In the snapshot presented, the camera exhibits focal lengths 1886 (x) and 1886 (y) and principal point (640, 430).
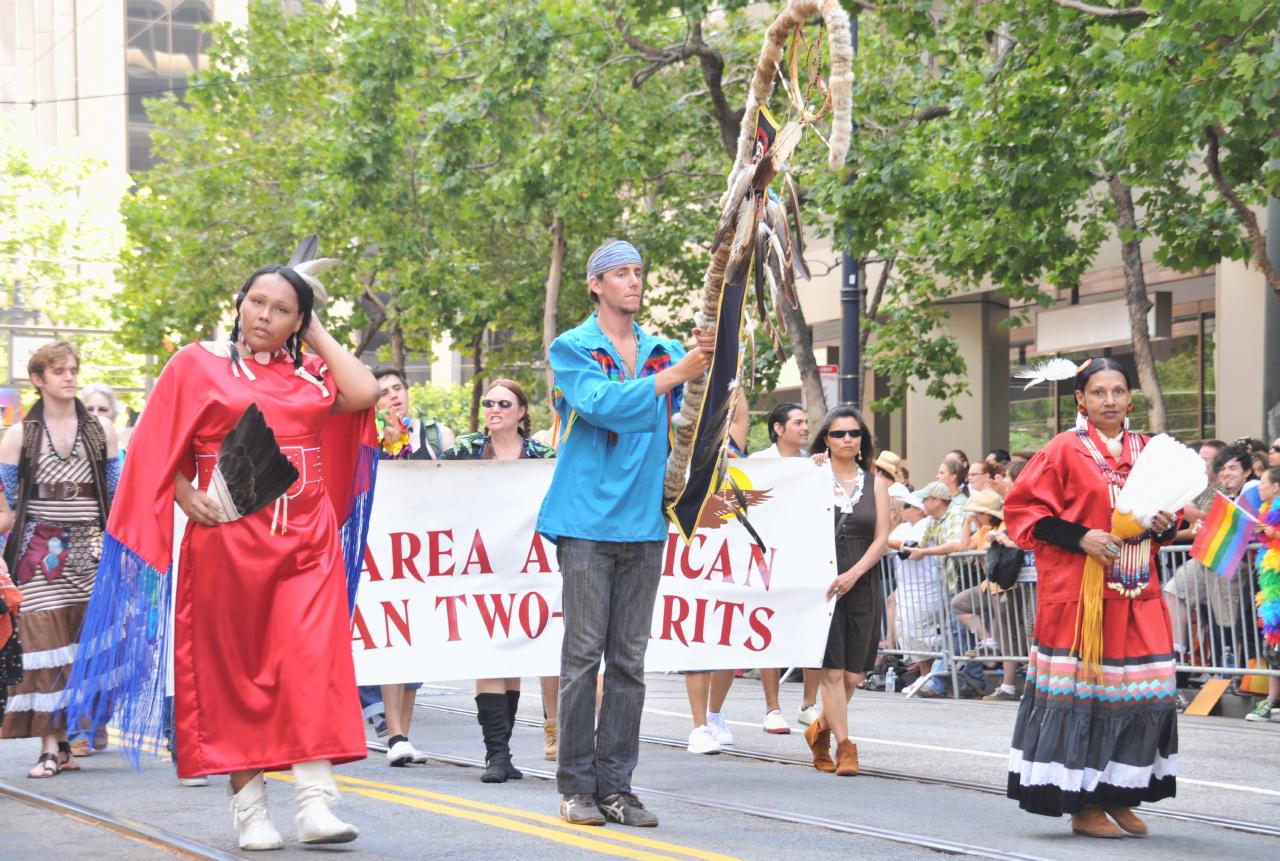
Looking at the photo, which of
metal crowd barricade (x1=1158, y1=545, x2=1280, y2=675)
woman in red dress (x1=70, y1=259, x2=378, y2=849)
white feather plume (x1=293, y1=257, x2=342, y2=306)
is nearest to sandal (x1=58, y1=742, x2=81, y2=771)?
woman in red dress (x1=70, y1=259, x2=378, y2=849)

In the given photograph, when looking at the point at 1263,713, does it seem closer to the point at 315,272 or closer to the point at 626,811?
the point at 626,811

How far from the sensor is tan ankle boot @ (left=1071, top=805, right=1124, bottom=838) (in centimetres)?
729

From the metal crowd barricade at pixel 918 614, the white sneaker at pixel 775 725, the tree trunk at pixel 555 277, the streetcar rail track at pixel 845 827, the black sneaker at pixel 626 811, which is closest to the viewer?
the streetcar rail track at pixel 845 827

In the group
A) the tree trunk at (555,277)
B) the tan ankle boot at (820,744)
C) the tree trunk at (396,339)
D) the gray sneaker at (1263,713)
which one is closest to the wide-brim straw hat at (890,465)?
the gray sneaker at (1263,713)

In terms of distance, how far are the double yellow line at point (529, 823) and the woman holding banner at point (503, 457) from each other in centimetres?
62

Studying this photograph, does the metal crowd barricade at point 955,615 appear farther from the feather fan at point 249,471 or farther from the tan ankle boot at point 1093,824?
the feather fan at point 249,471

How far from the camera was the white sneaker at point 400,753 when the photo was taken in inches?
361

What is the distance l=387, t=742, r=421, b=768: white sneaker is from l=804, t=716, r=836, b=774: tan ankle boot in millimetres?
1944

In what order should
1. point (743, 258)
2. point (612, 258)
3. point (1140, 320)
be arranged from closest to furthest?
point (743, 258)
point (612, 258)
point (1140, 320)

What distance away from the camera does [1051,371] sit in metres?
7.90

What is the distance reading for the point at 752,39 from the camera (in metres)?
25.2

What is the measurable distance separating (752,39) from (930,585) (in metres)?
12.1

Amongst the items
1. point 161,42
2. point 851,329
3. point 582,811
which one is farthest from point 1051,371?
point 161,42

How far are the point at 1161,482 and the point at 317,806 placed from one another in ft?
11.1
